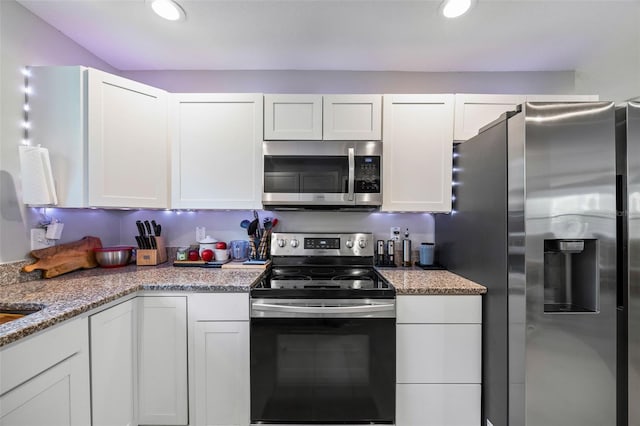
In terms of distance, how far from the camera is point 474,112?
6.41ft

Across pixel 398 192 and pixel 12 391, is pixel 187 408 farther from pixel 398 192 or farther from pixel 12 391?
pixel 398 192

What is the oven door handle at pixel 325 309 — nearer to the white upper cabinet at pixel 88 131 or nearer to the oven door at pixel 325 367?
the oven door at pixel 325 367

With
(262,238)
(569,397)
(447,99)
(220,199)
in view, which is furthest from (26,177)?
(569,397)

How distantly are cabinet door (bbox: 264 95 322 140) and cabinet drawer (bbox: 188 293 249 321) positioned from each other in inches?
43.9

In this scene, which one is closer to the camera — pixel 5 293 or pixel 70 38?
pixel 5 293

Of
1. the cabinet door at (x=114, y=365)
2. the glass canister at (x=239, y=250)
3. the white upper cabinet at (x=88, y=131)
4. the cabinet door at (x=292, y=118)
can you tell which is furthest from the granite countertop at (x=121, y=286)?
the cabinet door at (x=292, y=118)

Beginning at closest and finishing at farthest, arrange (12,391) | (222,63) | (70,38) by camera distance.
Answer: (12,391), (70,38), (222,63)

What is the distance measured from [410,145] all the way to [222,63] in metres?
1.60

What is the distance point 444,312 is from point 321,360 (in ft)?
2.46

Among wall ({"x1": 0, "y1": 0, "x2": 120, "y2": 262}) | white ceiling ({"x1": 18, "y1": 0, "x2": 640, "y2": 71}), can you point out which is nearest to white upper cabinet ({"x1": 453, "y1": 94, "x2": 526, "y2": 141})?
white ceiling ({"x1": 18, "y1": 0, "x2": 640, "y2": 71})

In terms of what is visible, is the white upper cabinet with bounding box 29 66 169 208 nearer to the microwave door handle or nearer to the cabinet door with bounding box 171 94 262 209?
the cabinet door with bounding box 171 94 262 209

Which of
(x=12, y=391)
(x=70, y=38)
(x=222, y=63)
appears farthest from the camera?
(x=222, y=63)

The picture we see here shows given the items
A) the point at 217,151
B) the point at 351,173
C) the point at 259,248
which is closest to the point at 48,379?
the point at 259,248

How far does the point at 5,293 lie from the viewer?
136cm
